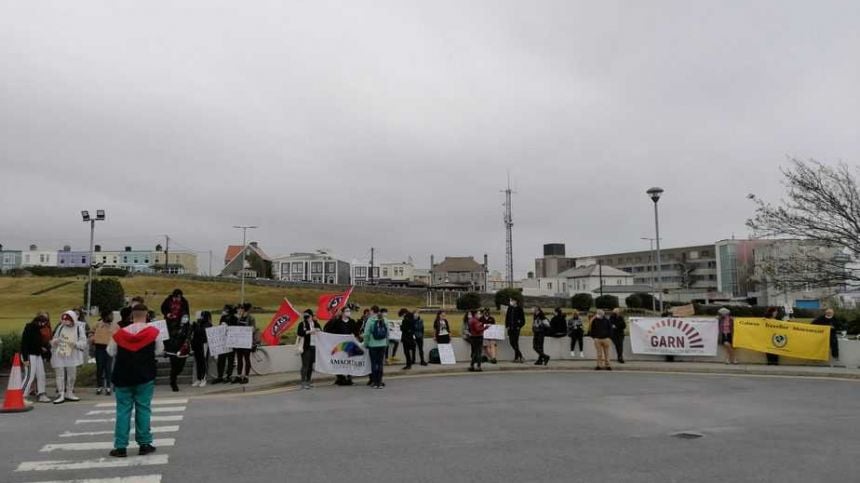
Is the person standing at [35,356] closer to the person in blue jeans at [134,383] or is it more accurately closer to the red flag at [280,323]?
the person in blue jeans at [134,383]

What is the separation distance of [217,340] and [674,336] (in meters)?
13.9

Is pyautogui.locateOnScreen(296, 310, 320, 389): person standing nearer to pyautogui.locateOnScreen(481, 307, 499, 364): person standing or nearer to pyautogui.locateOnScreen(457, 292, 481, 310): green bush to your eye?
pyautogui.locateOnScreen(481, 307, 499, 364): person standing

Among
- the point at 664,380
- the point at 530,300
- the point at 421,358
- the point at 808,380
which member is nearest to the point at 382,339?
the point at 421,358

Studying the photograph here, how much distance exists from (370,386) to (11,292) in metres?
84.2

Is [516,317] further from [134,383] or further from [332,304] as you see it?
[134,383]

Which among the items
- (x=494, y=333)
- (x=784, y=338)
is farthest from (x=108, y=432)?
(x=784, y=338)

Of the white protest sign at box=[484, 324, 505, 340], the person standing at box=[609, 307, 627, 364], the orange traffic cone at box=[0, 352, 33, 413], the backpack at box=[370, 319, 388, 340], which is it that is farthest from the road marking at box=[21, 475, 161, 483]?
the person standing at box=[609, 307, 627, 364]

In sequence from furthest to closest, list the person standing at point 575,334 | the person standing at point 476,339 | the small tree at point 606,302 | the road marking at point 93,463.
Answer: the small tree at point 606,302, the person standing at point 575,334, the person standing at point 476,339, the road marking at point 93,463

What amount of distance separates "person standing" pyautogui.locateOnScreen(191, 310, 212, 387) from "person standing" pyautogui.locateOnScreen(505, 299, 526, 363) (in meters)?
8.71

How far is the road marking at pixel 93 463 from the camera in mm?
7000

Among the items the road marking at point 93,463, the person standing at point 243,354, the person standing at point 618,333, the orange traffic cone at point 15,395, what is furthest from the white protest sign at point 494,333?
the road marking at point 93,463

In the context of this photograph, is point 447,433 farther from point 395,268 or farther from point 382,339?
point 395,268

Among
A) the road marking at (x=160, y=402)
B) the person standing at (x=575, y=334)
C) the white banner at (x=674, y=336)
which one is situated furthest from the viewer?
the person standing at (x=575, y=334)

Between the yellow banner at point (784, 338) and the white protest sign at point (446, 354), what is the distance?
874 centimetres
